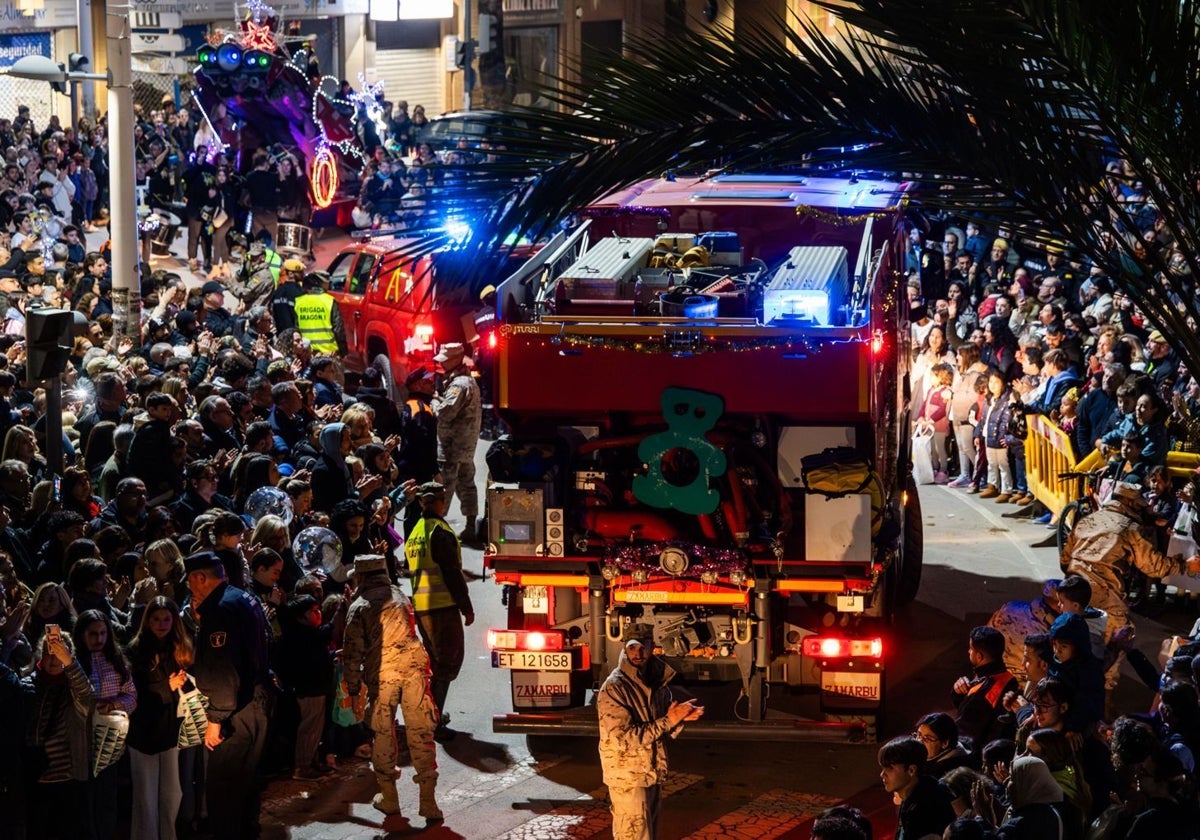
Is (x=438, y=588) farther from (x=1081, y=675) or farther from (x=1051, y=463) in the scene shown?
(x=1051, y=463)

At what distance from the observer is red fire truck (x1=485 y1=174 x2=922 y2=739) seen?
10.7 m

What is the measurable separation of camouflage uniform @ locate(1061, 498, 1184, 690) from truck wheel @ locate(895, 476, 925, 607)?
233 cm

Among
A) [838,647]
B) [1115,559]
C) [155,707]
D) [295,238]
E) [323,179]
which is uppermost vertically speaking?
[323,179]

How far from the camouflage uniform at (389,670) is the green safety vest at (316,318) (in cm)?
1104

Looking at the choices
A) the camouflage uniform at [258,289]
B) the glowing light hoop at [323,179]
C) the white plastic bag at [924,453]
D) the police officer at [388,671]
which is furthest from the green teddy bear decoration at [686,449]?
the glowing light hoop at [323,179]

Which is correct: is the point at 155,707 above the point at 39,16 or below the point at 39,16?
below

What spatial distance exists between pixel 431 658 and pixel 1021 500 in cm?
852

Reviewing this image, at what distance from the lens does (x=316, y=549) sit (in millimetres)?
11828

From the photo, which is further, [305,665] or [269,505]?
[269,505]

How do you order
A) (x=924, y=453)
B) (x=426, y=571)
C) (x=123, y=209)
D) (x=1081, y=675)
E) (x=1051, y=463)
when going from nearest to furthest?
(x=1081, y=675), (x=426, y=571), (x=1051, y=463), (x=123, y=209), (x=924, y=453)

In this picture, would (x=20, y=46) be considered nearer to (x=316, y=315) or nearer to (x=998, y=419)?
(x=316, y=315)

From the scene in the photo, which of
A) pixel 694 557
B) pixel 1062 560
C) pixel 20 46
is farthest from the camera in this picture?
pixel 20 46

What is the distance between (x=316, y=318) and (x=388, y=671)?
11.4 metres

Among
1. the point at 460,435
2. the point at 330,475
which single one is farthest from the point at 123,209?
the point at 330,475
